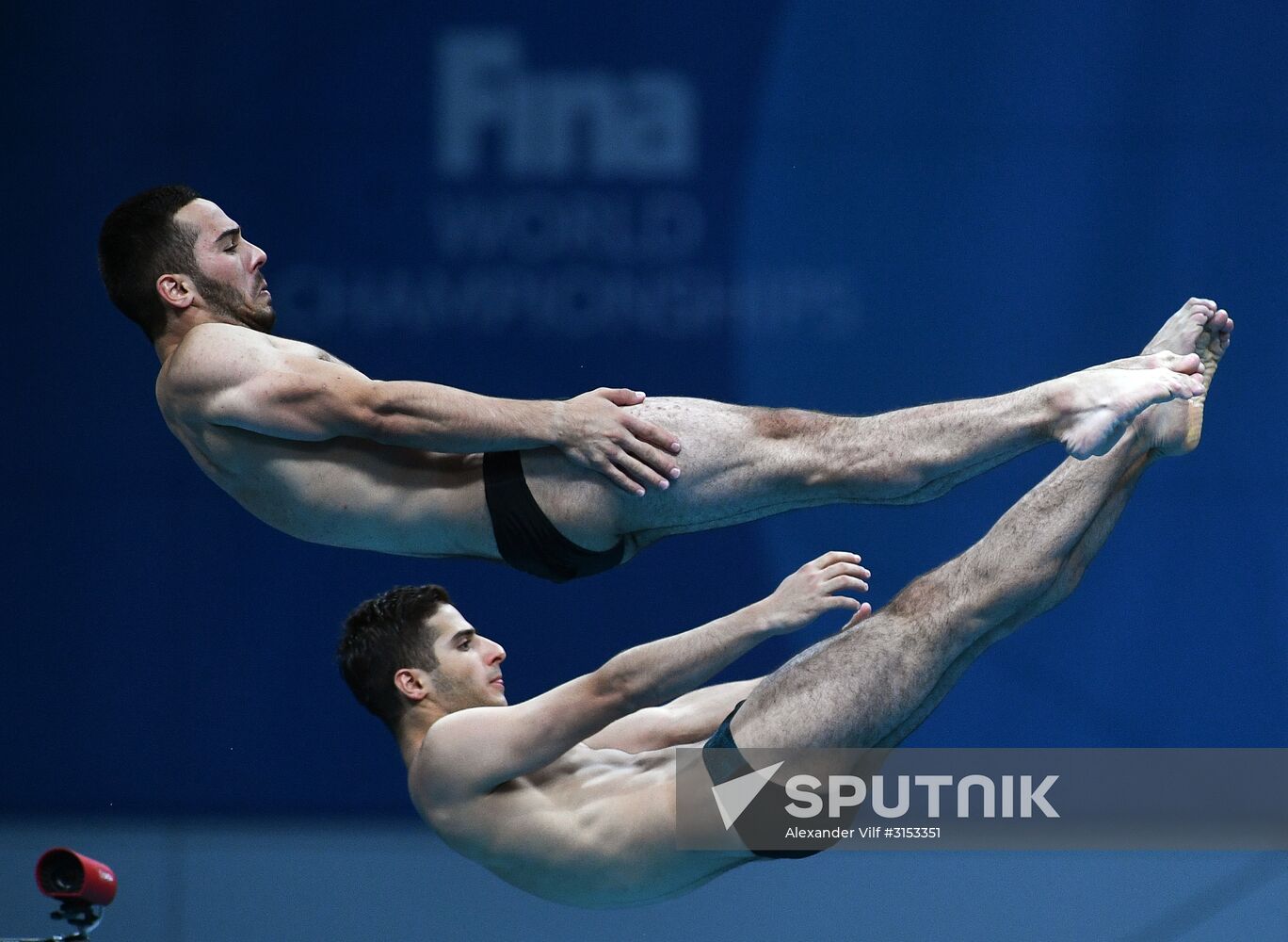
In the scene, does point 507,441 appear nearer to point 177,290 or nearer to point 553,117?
point 177,290

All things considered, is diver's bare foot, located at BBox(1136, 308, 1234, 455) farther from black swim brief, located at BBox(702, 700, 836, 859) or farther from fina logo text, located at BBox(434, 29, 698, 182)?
fina logo text, located at BBox(434, 29, 698, 182)

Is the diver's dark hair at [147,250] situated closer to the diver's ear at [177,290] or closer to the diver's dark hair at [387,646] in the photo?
the diver's ear at [177,290]

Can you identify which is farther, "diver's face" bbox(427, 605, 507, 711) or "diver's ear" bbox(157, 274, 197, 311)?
"diver's face" bbox(427, 605, 507, 711)

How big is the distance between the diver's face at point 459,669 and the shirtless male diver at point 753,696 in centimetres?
13

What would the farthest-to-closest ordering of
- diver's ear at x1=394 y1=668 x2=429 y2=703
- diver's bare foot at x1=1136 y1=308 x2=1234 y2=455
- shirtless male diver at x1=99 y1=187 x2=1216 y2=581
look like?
1. diver's ear at x1=394 y1=668 x2=429 y2=703
2. diver's bare foot at x1=1136 y1=308 x2=1234 y2=455
3. shirtless male diver at x1=99 y1=187 x2=1216 y2=581

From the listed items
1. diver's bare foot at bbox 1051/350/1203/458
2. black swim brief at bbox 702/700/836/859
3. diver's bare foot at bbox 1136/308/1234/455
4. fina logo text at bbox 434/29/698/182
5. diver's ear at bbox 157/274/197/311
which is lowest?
black swim brief at bbox 702/700/836/859

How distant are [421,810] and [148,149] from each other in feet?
10.9

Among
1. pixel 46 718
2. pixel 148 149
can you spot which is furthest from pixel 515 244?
pixel 46 718

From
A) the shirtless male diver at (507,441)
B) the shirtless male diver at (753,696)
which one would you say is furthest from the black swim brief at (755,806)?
the shirtless male diver at (507,441)

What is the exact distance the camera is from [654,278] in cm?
622

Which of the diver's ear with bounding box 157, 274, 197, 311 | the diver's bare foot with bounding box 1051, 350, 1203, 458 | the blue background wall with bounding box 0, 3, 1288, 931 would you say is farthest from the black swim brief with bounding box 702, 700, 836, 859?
the blue background wall with bounding box 0, 3, 1288, 931

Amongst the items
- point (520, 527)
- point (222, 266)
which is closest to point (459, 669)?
point (520, 527)

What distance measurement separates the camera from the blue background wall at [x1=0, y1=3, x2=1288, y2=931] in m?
6.23

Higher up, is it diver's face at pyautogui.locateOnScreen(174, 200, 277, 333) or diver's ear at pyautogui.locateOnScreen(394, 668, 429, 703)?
diver's face at pyautogui.locateOnScreen(174, 200, 277, 333)
